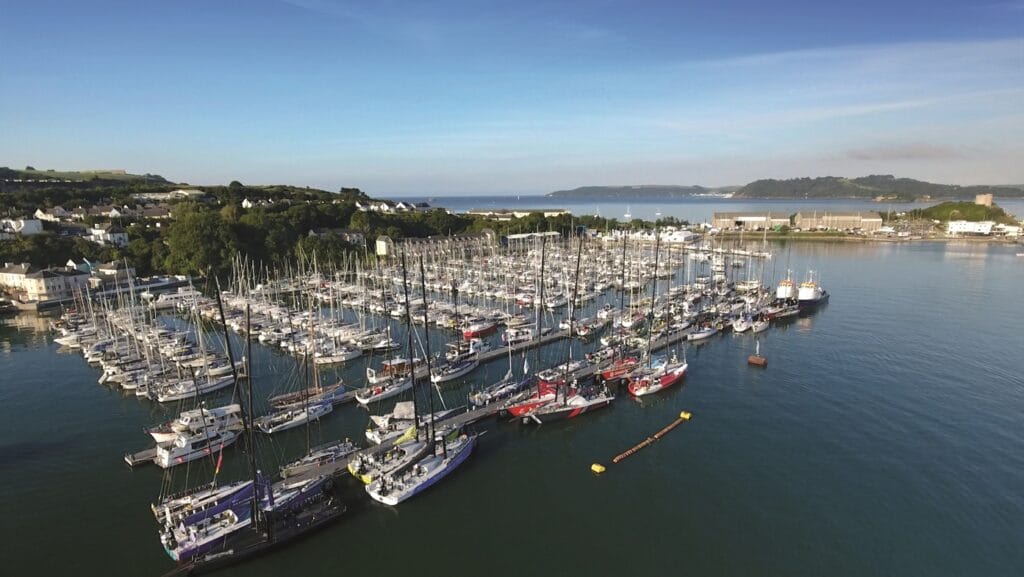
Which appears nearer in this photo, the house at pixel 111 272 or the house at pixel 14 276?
the house at pixel 14 276

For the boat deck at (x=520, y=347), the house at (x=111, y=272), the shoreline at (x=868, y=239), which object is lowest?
the boat deck at (x=520, y=347)

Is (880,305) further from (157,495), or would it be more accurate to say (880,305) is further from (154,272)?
(154,272)

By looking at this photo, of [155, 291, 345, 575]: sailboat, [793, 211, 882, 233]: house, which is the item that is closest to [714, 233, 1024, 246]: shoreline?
[793, 211, 882, 233]: house

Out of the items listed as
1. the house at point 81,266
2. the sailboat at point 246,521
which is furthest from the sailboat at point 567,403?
the house at point 81,266

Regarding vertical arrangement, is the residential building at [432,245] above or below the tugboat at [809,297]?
above

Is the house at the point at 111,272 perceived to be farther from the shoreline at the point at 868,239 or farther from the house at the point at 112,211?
the shoreline at the point at 868,239

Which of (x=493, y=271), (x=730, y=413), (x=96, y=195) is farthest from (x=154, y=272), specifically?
(x=730, y=413)
